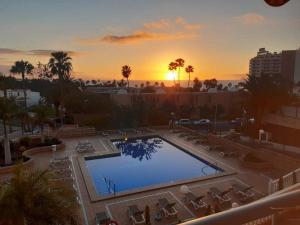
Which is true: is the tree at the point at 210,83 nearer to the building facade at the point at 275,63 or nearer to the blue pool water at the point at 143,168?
the building facade at the point at 275,63

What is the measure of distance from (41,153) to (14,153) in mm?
2040

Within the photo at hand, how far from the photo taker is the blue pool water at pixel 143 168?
1736 cm

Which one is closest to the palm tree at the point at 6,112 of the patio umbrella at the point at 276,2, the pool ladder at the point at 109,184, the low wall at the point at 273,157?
the pool ladder at the point at 109,184

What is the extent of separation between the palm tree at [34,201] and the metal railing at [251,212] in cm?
726

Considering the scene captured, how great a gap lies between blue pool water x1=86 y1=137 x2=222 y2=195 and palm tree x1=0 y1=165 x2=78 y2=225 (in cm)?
796

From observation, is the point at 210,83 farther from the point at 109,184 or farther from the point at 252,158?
the point at 109,184

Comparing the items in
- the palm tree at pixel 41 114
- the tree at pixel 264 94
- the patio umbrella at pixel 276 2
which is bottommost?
the palm tree at pixel 41 114

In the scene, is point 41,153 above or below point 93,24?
below

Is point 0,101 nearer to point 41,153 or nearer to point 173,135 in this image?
point 41,153

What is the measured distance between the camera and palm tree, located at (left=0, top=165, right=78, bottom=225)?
704cm

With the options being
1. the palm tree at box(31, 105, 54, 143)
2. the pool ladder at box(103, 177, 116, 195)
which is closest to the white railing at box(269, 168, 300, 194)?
the pool ladder at box(103, 177, 116, 195)

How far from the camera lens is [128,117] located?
31.1 m

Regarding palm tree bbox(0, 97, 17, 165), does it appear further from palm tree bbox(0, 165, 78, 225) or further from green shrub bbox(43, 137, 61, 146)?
palm tree bbox(0, 165, 78, 225)

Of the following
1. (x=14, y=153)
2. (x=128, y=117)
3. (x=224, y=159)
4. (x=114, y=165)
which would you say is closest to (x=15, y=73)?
(x=128, y=117)
